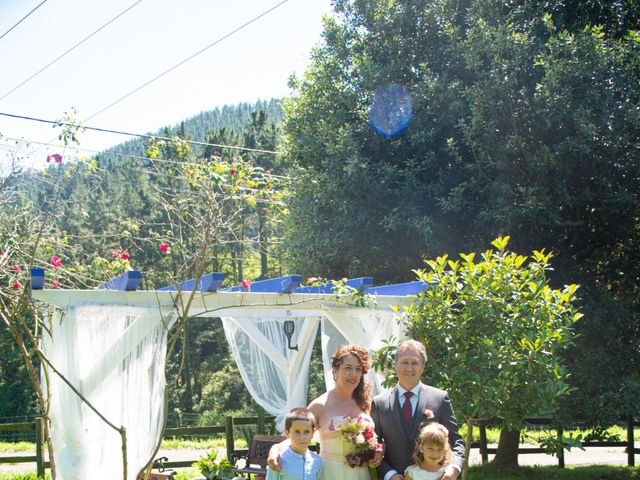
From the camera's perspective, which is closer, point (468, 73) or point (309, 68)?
point (468, 73)

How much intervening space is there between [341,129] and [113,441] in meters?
5.86

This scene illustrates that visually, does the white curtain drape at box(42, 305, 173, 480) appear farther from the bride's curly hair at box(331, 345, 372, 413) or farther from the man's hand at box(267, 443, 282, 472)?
the bride's curly hair at box(331, 345, 372, 413)

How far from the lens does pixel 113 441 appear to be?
241 inches

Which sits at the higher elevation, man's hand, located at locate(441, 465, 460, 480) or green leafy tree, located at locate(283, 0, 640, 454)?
green leafy tree, located at locate(283, 0, 640, 454)

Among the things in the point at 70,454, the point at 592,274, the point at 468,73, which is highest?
the point at 468,73

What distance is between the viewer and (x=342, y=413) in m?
4.70

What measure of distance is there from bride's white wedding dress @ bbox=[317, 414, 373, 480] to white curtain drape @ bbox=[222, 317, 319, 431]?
205 inches

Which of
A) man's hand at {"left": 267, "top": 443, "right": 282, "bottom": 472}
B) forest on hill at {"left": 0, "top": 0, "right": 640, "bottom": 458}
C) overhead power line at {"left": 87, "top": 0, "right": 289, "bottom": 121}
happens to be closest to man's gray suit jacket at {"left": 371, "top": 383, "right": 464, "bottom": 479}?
man's hand at {"left": 267, "top": 443, "right": 282, "bottom": 472}

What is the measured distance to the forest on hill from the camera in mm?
9023

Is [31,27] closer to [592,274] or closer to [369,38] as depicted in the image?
[369,38]

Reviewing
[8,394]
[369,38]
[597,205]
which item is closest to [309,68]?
[369,38]

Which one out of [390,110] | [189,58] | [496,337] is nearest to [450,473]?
[496,337]

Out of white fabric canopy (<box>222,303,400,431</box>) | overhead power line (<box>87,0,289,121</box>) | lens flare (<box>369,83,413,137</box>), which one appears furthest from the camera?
lens flare (<box>369,83,413,137</box>)

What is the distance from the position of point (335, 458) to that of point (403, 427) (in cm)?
54
